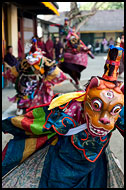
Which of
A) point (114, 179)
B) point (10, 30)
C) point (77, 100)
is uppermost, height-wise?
point (10, 30)

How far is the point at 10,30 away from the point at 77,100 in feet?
22.0

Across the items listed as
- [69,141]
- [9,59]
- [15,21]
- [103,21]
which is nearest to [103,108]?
[69,141]

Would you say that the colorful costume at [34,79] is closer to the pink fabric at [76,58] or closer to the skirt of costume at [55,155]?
the pink fabric at [76,58]

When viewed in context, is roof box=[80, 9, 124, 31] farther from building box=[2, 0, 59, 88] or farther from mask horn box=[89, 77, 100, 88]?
mask horn box=[89, 77, 100, 88]

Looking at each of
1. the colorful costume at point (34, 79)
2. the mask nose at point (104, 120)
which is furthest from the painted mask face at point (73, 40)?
the mask nose at point (104, 120)

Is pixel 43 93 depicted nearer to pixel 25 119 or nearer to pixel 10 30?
pixel 25 119

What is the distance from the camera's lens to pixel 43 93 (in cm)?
521

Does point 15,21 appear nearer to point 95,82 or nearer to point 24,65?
point 24,65

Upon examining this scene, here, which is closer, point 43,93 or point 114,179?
point 114,179

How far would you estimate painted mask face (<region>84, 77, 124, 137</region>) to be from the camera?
6.84 ft

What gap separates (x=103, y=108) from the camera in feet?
6.87

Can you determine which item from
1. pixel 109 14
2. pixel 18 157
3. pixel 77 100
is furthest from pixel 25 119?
pixel 109 14

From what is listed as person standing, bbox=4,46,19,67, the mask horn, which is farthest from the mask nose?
person standing, bbox=4,46,19,67

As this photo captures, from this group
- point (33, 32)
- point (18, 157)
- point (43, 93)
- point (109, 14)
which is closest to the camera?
point (18, 157)
